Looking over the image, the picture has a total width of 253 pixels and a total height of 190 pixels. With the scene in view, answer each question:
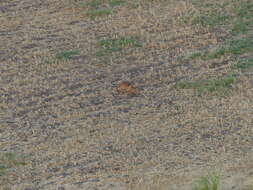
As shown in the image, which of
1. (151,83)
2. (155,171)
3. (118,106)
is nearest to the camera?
(155,171)

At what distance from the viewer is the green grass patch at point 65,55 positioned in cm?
1024

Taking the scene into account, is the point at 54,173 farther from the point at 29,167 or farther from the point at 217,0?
the point at 217,0

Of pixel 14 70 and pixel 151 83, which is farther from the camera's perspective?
pixel 14 70

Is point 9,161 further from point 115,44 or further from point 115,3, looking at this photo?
point 115,3

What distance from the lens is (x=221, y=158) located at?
23.1 feet

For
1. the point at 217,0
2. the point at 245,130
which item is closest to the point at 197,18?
the point at 217,0

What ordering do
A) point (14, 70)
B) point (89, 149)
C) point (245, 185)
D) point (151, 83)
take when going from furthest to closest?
point (14, 70), point (151, 83), point (89, 149), point (245, 185)

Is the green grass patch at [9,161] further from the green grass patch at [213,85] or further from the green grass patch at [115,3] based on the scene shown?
the green grass patch at [115,3]

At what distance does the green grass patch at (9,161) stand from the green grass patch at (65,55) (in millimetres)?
2892

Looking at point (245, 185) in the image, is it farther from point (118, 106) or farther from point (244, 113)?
point (118, 106)

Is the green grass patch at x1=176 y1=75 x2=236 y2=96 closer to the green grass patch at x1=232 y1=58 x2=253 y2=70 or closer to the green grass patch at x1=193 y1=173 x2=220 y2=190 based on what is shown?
the green grass patch at x1=232 y1=58 x2=253 y2=70

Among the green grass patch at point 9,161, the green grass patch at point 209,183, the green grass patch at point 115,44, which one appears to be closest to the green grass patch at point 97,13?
the green grass patch at point 115,44

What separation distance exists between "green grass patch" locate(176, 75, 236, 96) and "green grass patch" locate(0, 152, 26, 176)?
2472mm

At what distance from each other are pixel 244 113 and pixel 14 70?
3.45m
